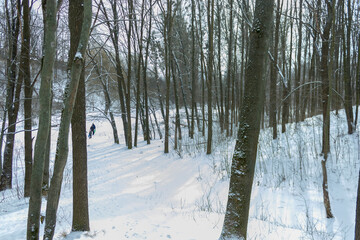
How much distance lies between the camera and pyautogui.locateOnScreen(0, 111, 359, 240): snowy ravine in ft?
11.5

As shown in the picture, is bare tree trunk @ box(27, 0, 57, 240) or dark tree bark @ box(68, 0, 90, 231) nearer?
bare tree trunk @ box(27, 0, 57, 240)

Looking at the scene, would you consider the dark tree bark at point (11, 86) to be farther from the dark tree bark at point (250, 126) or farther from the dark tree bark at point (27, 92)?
the dark tree bark at point (250, 126)

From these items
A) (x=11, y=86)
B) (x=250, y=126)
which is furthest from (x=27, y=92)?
(x=250, y=126)

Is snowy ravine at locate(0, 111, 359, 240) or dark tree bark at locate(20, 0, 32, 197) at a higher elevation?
dark tree bark at locate(20, 0, 32, 197)

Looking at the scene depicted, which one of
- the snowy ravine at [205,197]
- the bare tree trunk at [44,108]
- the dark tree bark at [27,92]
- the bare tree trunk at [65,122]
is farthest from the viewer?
the dark tree bark at [27,92]

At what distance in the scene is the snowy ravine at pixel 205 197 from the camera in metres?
3.49

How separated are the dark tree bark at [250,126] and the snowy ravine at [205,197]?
121 cm

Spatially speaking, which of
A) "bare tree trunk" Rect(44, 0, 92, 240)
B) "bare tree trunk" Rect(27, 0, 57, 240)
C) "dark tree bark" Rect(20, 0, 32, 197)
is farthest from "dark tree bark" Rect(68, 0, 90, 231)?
"dark tree bark" Rect(20, 0, 32, 197)

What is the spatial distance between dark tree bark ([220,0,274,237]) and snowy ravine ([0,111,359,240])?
121 centimetres

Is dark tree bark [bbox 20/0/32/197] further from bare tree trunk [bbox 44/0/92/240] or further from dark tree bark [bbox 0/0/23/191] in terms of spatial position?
bare tree trunk [bbox 44/0/92/240]

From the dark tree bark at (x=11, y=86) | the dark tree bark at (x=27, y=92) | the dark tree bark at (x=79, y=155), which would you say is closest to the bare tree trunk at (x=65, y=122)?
the dark tree bark at (x=79, y=155)

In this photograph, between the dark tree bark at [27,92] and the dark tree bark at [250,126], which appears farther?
the dark tree bark at [27,92]

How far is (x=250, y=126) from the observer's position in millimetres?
2285

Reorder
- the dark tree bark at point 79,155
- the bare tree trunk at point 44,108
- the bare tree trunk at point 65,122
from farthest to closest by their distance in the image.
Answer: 1. the dark tree bark at point 79,155
2. the bare tree trunk at point 65,122
3. the bare tree trunk at point 44,108
